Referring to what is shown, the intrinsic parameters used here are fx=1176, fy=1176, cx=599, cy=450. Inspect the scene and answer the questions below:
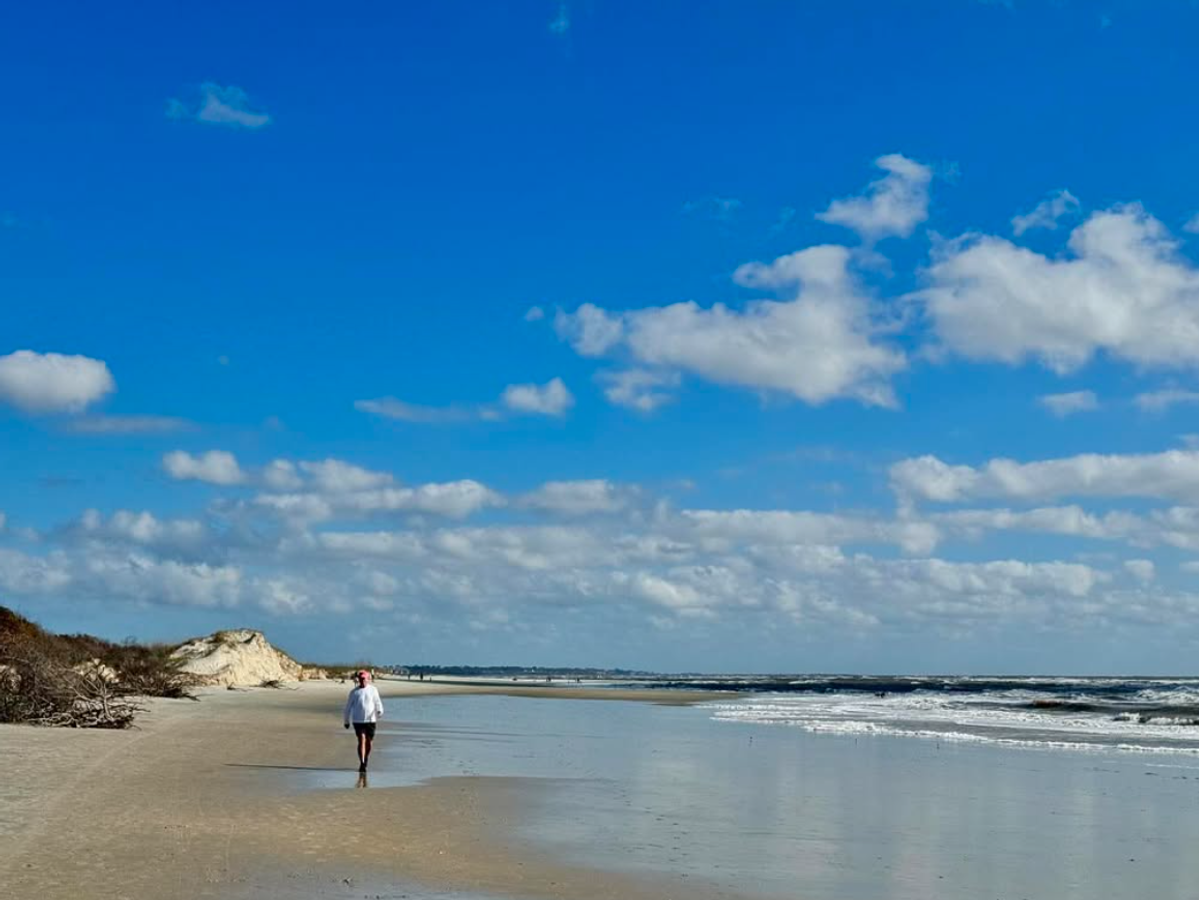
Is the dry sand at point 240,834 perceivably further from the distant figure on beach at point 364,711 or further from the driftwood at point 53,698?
the driftwood at point 53,698

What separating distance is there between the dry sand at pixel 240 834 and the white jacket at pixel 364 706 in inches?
71.8

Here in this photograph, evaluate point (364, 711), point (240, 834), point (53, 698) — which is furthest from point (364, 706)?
point (53, 698)

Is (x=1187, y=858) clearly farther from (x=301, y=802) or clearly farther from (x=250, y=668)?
(x=250, y=668)

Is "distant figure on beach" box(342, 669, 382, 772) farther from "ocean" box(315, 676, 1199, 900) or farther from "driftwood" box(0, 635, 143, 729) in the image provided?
"driftwood" box(0, 635, 143, 729)

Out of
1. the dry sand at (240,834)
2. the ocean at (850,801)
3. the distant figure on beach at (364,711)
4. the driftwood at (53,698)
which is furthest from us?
the driftwood at (53,698)

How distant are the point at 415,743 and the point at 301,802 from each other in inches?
543

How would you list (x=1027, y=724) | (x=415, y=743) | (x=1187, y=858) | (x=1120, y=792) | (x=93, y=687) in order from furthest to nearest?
(x=1027, y=724) < (x=415, y=743) < (x=93, y=687) < (x=1120, y=792) < (x=1187, y=858)

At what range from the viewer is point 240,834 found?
14.6m

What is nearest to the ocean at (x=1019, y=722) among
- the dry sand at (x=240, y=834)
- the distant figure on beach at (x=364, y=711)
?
the distant figure on beach at (x=364, y=711)

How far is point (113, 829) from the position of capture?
14.2 m

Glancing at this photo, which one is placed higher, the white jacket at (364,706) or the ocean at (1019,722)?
the white jacket at (364,706)

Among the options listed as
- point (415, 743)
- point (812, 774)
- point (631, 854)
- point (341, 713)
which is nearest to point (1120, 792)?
point (812, 774)

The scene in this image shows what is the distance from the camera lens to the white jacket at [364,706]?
22672 mm

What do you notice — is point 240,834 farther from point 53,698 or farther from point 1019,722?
point 1019,722
